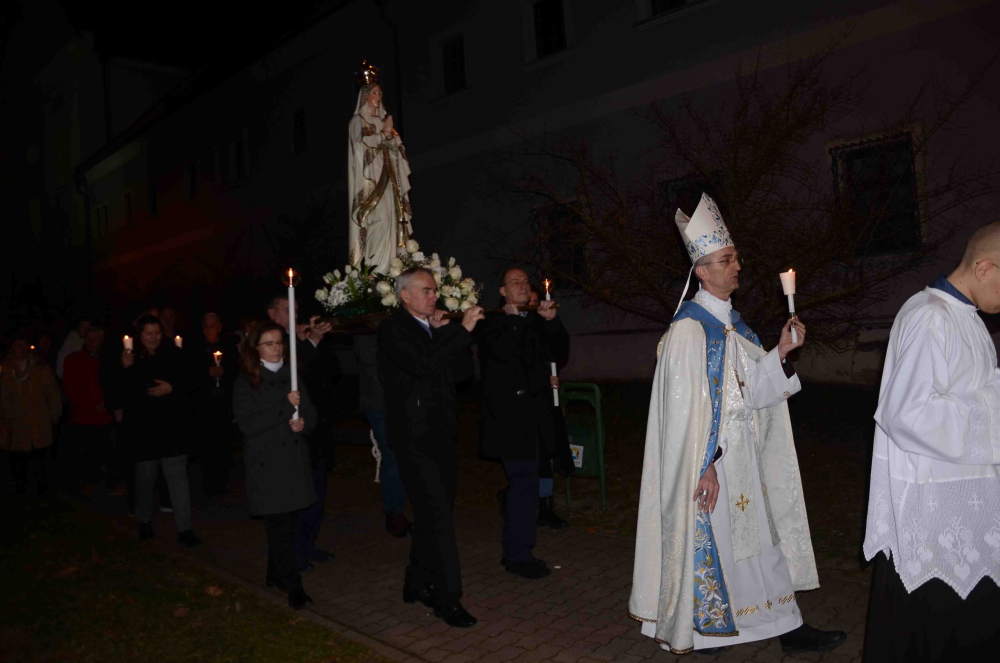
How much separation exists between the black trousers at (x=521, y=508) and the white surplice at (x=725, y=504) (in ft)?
5.08

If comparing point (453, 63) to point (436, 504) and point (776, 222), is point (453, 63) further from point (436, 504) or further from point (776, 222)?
point (436, 504)

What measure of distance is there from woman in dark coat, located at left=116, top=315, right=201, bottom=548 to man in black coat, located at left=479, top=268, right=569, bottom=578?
287 centimetres

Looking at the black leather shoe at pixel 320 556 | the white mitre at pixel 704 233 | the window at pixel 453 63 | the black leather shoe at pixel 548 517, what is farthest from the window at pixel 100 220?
the white mitre at pixel 704 233

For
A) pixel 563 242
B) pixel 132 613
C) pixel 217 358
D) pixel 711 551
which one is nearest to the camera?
pixel 711 551

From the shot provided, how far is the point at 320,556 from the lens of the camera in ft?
21.5

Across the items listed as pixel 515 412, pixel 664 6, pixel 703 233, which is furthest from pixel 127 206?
pixel 703 233

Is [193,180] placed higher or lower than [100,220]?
lower

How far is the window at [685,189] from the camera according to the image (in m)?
8.28

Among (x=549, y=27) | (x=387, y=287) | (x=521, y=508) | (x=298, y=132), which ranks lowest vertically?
(x=521, y=508)

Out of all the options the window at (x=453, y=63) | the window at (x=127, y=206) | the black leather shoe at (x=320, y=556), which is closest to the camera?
the black leather shoe at (x=320, y=556)

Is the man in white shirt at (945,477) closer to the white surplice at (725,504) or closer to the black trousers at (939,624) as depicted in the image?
the black trousers at (939,624)

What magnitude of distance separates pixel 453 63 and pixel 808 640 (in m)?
15.8

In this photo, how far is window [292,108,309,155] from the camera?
23047 mm

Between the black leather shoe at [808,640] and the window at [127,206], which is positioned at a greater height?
the window at [127,206]
